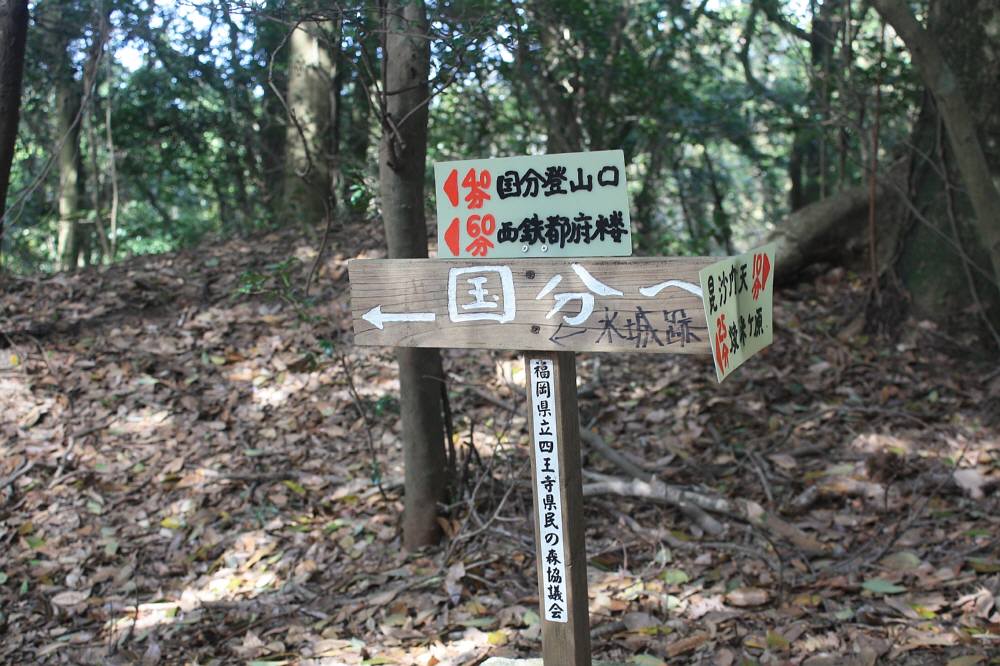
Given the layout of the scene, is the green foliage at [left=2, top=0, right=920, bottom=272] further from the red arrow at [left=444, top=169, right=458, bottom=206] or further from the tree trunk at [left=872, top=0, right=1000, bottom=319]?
the red arrow at [left=444, top=169, right=458, bottom=206]

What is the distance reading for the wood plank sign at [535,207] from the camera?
2.46 meters

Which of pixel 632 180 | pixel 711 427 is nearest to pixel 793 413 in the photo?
pixel 711 427

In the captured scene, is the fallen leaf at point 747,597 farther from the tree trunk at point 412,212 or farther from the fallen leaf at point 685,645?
the tree trunk at point 412,212

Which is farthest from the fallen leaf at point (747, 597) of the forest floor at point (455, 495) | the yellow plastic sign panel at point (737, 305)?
the yellow plastic sign panel at point (737, 305)

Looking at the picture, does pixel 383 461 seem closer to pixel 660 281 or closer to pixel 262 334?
pixel 262 334

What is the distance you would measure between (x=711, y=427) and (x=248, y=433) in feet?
8.97

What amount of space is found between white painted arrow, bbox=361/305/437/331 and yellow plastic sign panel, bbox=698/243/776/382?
0.81m

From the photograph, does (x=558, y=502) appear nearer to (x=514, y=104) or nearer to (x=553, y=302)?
(x=553, y=302)

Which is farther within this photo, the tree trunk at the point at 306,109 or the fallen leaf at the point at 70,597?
the tree trunk at the point at 306,109

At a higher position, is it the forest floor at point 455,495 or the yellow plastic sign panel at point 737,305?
the yellow plastic sign panel at point 737,305

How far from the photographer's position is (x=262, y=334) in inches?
258

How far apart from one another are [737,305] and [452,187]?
869 mm

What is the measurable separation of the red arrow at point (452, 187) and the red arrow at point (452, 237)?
0.6 inches

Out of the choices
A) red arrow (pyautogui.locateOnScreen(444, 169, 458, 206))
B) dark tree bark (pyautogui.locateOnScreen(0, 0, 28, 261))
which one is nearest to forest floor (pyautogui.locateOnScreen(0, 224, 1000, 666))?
dark tree bark (pyautogui.locateOnScreen(0, 0, 28, 261))
